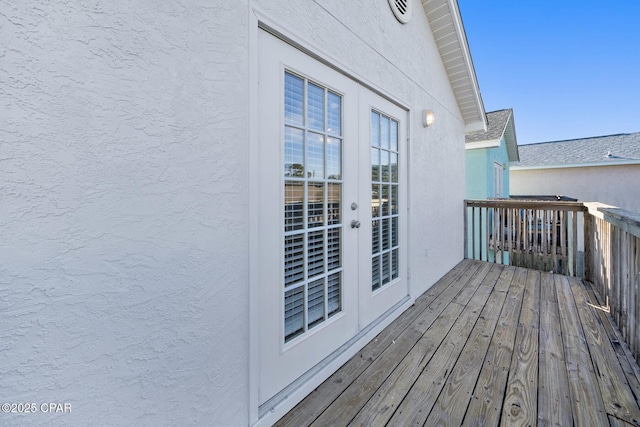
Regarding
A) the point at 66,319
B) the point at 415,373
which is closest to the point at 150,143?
the point at 66,319

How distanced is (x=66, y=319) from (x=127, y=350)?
0.79ft

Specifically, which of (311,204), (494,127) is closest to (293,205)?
(311,204)

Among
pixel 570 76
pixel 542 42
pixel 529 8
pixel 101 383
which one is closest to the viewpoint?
pixel 101 383

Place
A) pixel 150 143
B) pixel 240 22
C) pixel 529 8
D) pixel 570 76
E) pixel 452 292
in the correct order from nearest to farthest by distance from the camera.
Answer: pixel 150 143 → pixel 240 22 → pixel 452 292 → pixel 529 8 → pixel 570 76

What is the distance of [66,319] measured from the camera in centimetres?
89

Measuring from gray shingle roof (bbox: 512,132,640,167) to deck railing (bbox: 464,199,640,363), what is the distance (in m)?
9.53

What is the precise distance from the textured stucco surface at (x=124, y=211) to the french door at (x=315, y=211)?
219mm

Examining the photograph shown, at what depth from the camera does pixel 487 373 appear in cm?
196

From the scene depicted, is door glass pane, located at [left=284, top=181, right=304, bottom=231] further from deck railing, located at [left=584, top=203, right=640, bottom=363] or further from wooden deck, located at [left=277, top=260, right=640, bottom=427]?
deck railing, located at [left=584, top=203, right=640, bottom=363]

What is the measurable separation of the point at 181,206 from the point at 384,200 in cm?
206

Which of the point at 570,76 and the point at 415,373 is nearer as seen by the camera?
the point at 415,373

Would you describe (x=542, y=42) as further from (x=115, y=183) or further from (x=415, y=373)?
(x=115, y=183)

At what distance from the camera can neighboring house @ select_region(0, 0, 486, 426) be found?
0.84 metres

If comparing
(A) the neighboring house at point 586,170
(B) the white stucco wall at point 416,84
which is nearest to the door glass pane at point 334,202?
(B) the white stucco wall at point 416,84
